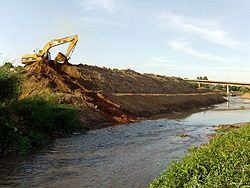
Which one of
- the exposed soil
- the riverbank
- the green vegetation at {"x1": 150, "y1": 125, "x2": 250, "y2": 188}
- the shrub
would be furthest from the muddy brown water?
the exposed soil

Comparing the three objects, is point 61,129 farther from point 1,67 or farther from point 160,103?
point 160,103

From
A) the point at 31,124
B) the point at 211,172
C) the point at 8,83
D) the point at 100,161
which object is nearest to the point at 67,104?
the point at 31,124

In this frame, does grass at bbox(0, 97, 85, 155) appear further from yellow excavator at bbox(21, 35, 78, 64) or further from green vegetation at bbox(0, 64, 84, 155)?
yellow excavator at bbox(21, 35, 78, 64)

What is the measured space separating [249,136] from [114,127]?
1464cm

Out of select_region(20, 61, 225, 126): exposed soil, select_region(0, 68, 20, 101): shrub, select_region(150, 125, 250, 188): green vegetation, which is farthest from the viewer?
select_region(20, 61, 225, 126): exposed soil

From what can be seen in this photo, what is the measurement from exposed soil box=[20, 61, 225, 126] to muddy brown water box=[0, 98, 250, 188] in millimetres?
6536

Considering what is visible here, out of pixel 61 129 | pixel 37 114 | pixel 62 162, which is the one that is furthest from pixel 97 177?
pixel 61 129

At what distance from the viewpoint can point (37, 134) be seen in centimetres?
1778

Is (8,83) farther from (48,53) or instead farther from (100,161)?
(48,53)

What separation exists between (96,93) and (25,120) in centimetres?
1542

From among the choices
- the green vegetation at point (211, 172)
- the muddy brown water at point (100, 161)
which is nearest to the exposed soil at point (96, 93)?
the muddy brown water at point (100, 161)

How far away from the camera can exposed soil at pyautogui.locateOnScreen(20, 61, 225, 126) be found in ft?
95.6

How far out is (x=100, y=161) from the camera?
14211 millimetres

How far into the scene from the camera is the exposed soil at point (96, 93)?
29.1m
